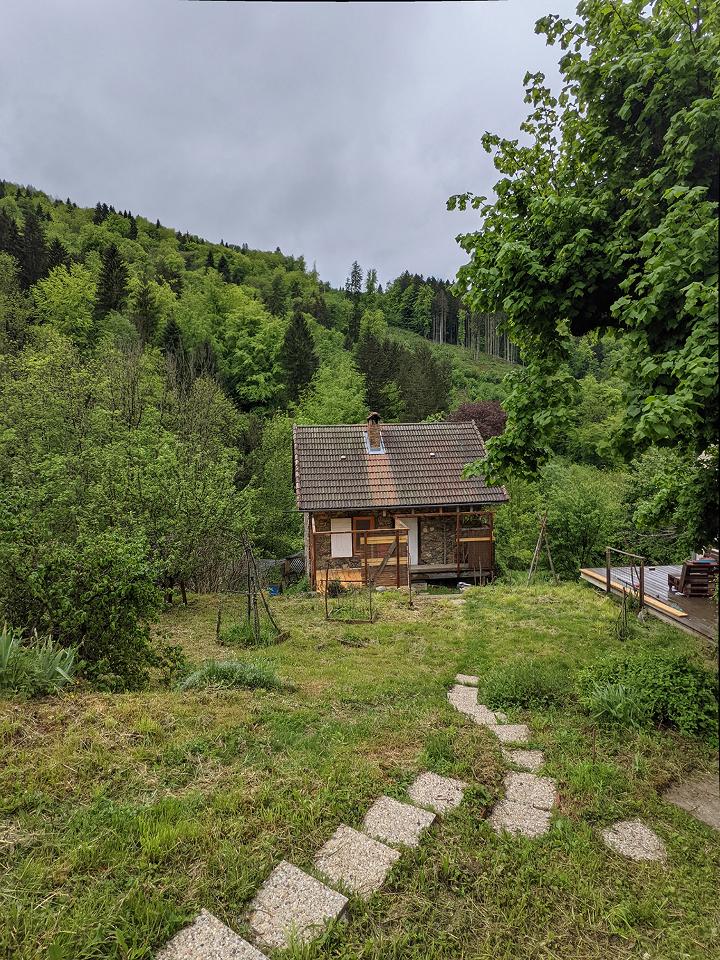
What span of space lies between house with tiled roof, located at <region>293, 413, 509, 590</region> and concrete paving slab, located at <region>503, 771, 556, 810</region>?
10.6 metres

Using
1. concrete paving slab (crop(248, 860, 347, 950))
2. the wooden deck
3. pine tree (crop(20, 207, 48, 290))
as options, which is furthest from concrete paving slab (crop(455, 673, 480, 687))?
pine tree (crop(20, 207, 48, 290))

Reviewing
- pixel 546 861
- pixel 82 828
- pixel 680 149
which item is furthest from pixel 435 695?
pixel 680 149

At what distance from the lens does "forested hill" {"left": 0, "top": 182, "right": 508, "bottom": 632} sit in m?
5.47

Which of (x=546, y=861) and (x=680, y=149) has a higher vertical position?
(x=680, y=149)

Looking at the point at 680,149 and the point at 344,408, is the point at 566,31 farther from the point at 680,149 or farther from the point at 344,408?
the point at 344,408

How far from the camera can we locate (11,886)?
2.14 m

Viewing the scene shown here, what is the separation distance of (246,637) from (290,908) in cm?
570

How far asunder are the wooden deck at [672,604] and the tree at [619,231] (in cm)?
503

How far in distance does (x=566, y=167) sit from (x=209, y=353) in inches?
1185

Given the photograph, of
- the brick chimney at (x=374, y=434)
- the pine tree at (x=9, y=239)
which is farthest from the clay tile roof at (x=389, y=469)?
the pine tree at (x=9, y=239)

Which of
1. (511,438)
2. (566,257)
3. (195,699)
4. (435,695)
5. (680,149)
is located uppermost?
(680,149)

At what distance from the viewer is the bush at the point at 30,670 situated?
3764 millimetres

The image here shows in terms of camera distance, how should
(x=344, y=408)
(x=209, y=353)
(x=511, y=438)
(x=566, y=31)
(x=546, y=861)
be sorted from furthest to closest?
(x=209, y=353), (x=344, y=408), (x=511, y=438), (x=566, y=31), (x=546, y=861)

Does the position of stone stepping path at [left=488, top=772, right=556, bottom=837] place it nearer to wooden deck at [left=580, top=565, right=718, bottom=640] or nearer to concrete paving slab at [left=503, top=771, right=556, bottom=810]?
concrete paving slab at [left=503, top=771, right=556, bottom=810]
